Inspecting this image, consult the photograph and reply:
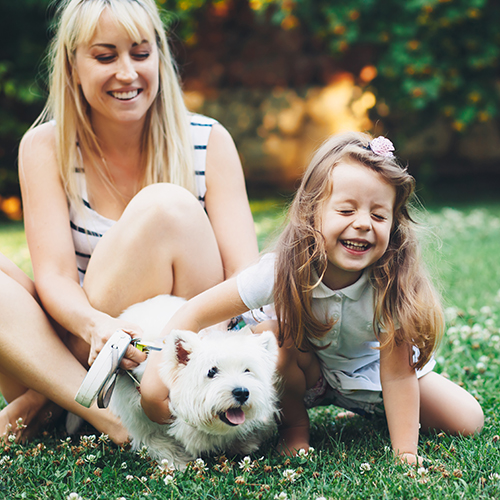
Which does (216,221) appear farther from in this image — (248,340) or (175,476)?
(175,476)

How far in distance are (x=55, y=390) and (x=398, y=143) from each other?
752 cm

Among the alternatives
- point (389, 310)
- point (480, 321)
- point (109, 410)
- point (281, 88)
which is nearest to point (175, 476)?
point (109, 410)

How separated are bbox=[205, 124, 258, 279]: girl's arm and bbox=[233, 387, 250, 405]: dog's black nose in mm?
777

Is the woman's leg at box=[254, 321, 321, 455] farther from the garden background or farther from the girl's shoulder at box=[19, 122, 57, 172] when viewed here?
the girl's shoulder at box=[19, 122, 57, 172]

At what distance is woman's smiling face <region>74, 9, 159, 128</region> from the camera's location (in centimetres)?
244

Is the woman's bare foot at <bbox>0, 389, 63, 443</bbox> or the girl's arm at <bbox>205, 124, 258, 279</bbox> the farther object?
the girl's arm at <bbox>205, 124, 258, 279</bbox>

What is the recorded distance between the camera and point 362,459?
6.43ft

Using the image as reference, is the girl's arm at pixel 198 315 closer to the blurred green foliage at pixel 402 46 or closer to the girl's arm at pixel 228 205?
the girl's arm at pixel 228 205

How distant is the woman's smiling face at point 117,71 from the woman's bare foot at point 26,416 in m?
1.22

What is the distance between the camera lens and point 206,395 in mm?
1752

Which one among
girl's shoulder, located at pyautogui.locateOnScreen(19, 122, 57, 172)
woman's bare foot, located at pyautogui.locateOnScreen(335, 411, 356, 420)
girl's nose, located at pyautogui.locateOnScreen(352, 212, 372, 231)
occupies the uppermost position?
girl's shoulder, located at pyautogui.locateOnScreen(19, 122, 57, 172)

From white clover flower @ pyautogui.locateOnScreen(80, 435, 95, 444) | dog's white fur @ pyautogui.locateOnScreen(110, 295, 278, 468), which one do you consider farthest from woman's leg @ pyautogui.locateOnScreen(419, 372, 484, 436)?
white clover flower @ pyautogui.locateOnScreen(80, 435, 95, 444)

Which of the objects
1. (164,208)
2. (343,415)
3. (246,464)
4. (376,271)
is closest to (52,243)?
(164,208)

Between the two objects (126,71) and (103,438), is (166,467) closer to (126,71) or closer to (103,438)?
(103,438)
